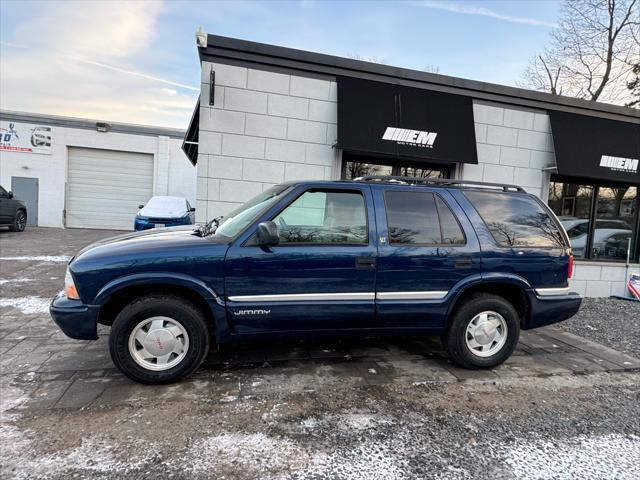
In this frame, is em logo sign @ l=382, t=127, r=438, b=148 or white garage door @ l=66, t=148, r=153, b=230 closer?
em logo sign @ l=382, t=127, r=438, b=148

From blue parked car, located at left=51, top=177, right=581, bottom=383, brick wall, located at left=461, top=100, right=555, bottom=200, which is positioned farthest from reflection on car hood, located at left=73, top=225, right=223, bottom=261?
brick wall, located at left=461, top=100, right=555, bottom=200

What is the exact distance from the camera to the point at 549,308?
13.6 ft

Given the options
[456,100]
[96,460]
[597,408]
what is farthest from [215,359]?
[456,100]

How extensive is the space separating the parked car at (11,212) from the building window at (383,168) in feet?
42.6

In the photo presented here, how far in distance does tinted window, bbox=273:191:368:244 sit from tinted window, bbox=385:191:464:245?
0.99 feet

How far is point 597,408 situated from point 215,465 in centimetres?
323

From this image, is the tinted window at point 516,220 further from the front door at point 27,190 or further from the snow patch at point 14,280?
the front door at point 27,190

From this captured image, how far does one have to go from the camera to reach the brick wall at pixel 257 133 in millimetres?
6715

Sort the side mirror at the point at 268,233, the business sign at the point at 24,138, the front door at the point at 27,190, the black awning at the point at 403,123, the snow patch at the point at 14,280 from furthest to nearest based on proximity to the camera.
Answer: the front door at the point at 27,190 → the business sign at the point at 24,138 → the snow patch at the point at 14,280 → the black awning at the point at 403,123 → the side mirror at the point at 268,233

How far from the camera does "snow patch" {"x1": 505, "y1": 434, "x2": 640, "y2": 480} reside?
99.5 inches

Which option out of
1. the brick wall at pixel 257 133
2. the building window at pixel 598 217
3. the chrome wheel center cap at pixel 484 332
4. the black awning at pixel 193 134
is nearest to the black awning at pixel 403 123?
the brick wall at pixel 257 133

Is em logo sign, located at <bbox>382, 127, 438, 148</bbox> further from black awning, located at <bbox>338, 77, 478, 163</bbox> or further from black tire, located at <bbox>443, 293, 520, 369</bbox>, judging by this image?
black tire, located at <bbox>443, 293, 520, 369</bbox>

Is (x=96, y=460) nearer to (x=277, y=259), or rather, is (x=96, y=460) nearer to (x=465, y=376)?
(x=277, y=259)

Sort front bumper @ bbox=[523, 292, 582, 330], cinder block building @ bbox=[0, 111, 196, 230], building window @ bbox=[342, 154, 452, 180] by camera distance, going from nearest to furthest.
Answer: front bumper @ bbox=[523, 292, 582, 330] → building window @ bbox=[342, 154, 452, 180] → cinder block building @ bbox=[0, 111, 196, 230]
